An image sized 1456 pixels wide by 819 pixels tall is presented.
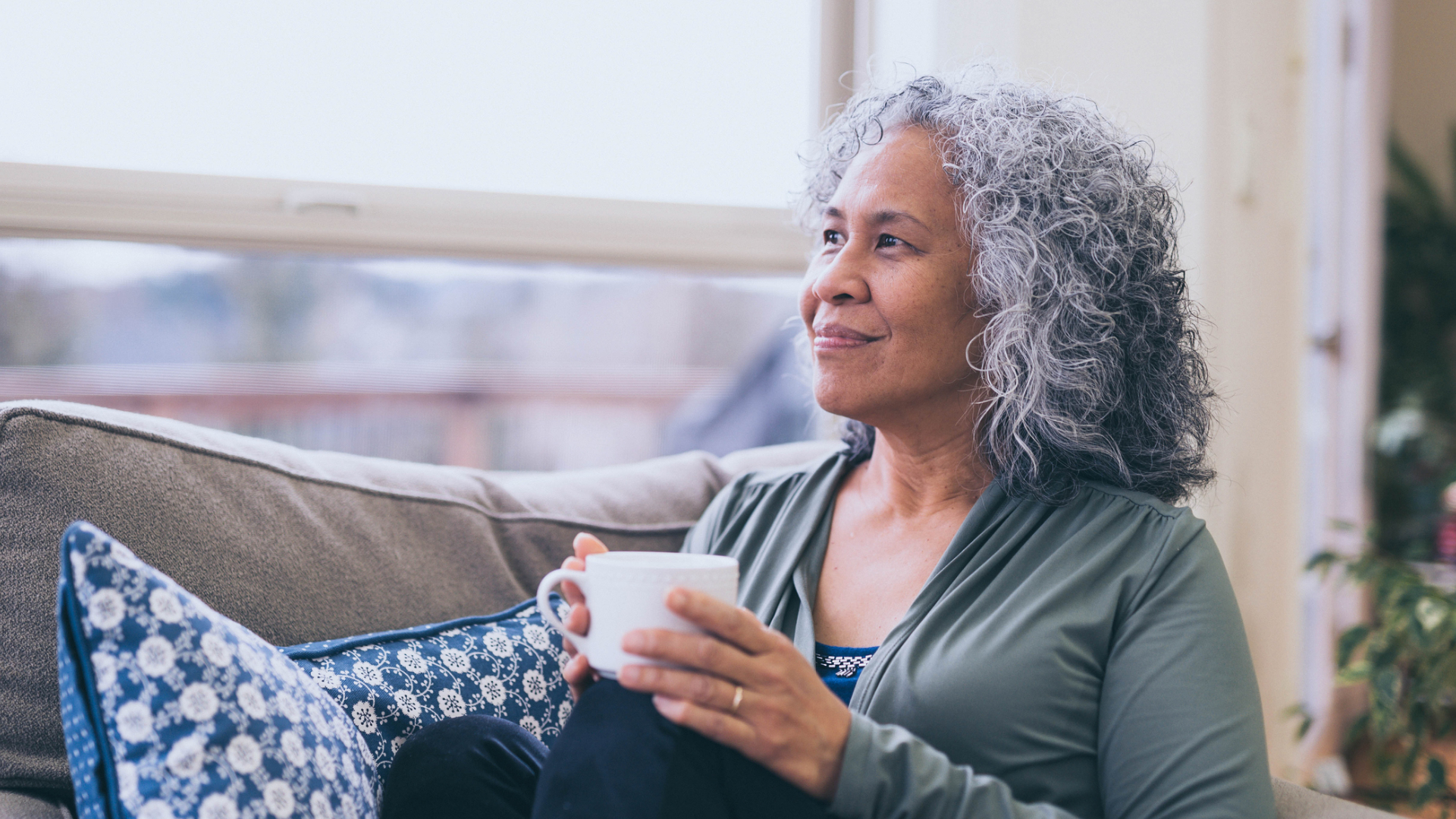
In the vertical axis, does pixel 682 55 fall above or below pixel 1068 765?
above

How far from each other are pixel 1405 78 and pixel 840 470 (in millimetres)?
3738

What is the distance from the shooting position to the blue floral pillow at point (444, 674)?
0.97 meters

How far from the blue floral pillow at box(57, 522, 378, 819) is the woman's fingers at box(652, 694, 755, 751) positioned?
28 centimetres

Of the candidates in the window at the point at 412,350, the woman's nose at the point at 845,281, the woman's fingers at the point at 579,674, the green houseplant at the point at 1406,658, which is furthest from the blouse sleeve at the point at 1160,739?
the green houseplant at the point at 1406,658

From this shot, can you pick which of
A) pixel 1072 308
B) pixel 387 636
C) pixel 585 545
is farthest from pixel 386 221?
pixel 1072 308

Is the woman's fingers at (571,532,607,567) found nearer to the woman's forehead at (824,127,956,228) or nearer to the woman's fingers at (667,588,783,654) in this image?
the woman's fingers at (667,588,783,654)

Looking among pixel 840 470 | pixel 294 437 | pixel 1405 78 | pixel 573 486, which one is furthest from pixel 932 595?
pixel 1405 78

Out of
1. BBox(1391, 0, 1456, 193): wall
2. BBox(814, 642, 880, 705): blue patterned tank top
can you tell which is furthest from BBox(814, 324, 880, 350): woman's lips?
BBox(1391, 0, 1456, 193): wall

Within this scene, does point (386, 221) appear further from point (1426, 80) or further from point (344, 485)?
point (1426, 80)

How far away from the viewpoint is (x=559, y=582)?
2.73 feet

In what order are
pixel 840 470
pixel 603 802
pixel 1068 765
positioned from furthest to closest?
pixel 840 470 → pixel 1068 765 → pixel 603 802

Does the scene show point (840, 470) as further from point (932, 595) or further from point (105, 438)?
point (105, 438)

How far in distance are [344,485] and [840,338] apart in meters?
0.62

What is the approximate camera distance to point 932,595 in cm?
107
